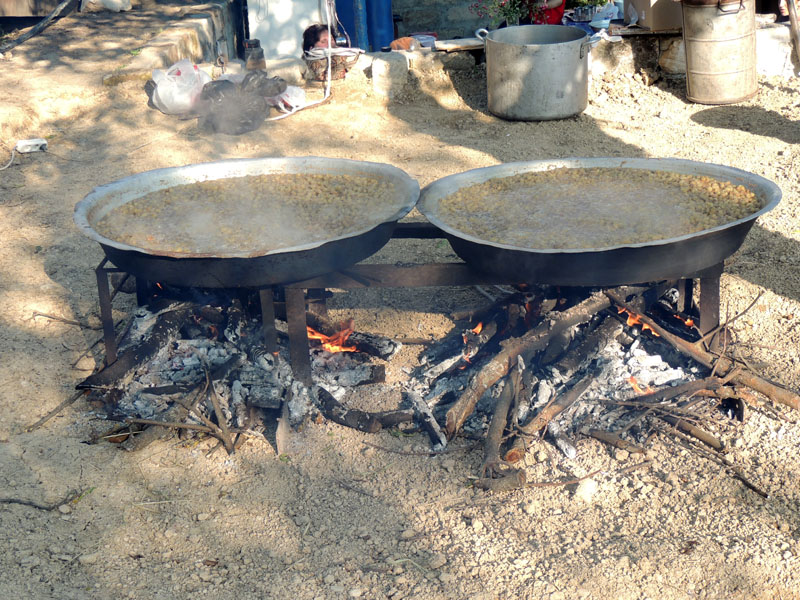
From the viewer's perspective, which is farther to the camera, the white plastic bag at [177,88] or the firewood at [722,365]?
the white plastic bag at [177,88]

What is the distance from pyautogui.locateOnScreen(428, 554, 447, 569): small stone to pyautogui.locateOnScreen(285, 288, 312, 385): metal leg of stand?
1.21m

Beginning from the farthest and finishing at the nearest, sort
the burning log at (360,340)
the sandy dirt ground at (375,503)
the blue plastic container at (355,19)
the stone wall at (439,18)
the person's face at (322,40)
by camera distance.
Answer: the stone wall at (439,18), the blue plastic container at (355,19), the person's face at (322,40), the burning log at (360,340), the sandy dirt ground at (375,503)

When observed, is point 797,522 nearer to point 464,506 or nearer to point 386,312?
point 464,506

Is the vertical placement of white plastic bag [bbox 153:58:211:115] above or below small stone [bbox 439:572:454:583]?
above

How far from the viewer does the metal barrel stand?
24.4ft

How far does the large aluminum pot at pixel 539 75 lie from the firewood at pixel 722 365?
167 inches

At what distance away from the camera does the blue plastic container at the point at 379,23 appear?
412 inches

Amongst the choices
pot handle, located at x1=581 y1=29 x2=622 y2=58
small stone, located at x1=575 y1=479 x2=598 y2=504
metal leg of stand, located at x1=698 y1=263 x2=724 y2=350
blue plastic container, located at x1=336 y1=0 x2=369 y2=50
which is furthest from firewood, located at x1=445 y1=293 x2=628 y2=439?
blue plastic container, located at x1=336 y1=0 x2=369 y2=50

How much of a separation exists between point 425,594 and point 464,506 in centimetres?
50

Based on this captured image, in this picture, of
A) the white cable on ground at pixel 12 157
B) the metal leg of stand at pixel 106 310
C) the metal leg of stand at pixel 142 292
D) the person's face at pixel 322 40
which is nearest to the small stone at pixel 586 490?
the metal leg of stand at pixel 106 310

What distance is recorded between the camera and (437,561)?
9.45 ft

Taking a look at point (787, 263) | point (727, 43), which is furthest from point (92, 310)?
point (727, 43)

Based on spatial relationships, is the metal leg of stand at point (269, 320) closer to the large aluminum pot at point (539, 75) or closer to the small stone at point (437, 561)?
the small stone at point (437, 561)

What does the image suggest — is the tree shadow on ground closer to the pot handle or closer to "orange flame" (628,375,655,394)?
the pot handle
